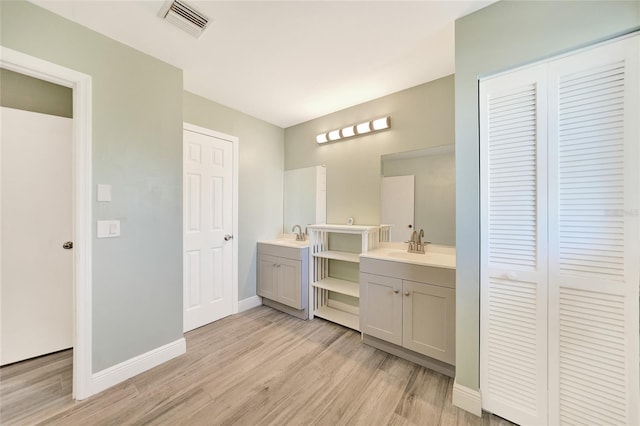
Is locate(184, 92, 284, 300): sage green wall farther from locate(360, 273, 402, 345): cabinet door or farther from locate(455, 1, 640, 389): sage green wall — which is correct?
locate(455, 1, 640, 389): sage green wall

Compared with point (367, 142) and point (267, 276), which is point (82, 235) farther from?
point (367, 142)

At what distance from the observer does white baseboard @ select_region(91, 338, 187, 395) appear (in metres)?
1.64

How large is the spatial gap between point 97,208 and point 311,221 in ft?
6.83

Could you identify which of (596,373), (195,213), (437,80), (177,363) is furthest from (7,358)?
(437,80)

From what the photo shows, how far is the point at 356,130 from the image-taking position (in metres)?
2.71

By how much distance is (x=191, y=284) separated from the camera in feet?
8.27

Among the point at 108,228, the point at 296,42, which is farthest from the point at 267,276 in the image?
the point at 296,42

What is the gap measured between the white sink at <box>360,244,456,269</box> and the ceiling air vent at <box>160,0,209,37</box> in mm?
2143

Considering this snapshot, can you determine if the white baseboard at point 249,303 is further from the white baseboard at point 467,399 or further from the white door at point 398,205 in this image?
the white baseboard at point 467,399

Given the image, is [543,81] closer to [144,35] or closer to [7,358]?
[144,35]

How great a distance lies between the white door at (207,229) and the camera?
2.50m

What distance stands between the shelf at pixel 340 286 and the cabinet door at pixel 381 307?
27cm

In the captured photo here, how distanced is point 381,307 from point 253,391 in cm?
118

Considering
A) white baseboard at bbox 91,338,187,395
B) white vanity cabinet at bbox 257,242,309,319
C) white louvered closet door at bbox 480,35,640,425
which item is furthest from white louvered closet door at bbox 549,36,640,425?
white baseboard at bbox 91,338,187,395
